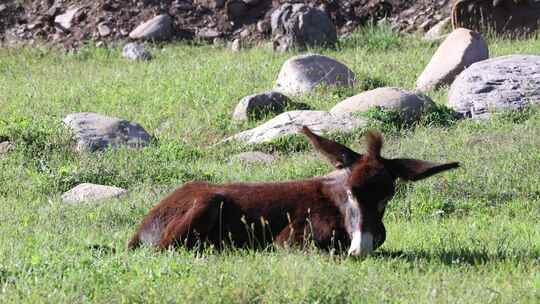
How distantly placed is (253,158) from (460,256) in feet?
17.5

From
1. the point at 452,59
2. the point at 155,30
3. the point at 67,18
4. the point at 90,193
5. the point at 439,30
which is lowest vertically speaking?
the point at 439,30

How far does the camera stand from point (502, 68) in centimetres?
1538

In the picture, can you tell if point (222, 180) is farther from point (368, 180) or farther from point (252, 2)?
point (252, 2)

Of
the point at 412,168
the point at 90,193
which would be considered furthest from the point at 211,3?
the point at 412,168

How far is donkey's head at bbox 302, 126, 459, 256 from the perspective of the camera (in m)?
8.63

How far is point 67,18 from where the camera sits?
71.7 feet

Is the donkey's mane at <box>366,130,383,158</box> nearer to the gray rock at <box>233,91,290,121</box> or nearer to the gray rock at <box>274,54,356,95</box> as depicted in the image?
the gray rock at <box>233,91,290,121</box>

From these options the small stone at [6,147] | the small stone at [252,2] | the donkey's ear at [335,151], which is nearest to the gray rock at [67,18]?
the small stone at [252,2]

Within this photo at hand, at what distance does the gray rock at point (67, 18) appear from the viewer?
21719mm

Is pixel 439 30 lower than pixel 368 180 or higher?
lower

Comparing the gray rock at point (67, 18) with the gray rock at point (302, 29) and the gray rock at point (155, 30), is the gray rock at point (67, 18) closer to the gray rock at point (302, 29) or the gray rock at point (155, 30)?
the gray rock at point (155, 30)

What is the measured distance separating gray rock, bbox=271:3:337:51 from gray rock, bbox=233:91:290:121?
4.03 m

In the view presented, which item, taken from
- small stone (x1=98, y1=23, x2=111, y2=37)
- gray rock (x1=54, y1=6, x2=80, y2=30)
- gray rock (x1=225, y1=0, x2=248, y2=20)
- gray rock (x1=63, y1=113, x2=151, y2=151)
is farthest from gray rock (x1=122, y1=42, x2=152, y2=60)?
gray rock (x1=63, y1=113, x2=151, y2=151)

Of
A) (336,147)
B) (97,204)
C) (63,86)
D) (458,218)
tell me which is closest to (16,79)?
(63,86)
